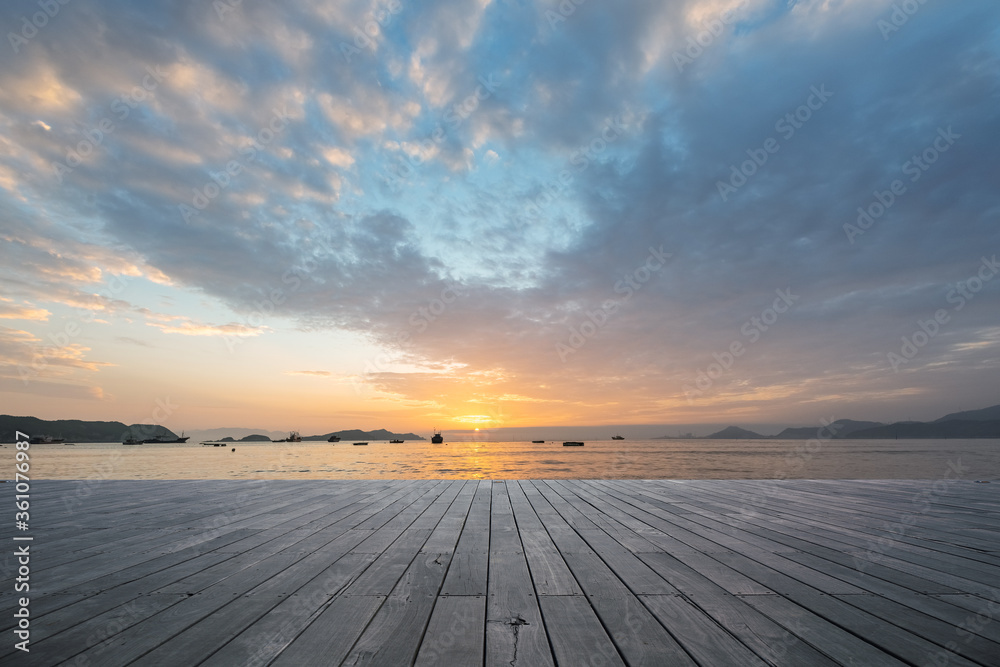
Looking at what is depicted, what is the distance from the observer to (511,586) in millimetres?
2354

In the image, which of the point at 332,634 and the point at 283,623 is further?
the point at 283,623

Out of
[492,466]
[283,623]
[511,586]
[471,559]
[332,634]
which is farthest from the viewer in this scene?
[492,466]

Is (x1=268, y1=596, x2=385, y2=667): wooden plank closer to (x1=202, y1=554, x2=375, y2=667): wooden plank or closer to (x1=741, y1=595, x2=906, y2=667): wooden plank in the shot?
(x1=202, y1=554, x2=375, y2=667): wooden plank

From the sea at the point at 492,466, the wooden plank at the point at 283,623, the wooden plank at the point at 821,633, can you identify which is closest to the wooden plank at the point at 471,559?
the wooden plank at the point at 283,623

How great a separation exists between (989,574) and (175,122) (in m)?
13.7

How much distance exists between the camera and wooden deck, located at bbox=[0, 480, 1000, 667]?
1605 millimetres

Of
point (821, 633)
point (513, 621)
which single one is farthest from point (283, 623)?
point (821, 633)

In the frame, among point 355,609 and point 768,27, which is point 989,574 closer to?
point 355,609

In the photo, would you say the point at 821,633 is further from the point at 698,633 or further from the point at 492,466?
the point at 492,466

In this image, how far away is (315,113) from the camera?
38.2 ft

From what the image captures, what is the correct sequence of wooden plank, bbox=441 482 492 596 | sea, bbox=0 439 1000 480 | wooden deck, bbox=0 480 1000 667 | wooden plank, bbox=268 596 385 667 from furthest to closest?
sea, bbox=0 439 1000 480 < wooden plank, bbox=441 482 492 596 < wooden deck, bbox=0 480 1000 667 < wooden plank, bbox=268 596 385 667

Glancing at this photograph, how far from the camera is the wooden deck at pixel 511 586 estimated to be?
5.27 ft

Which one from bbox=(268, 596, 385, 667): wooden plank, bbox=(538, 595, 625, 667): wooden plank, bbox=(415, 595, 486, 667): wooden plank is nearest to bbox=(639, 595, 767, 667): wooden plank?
bbox=(538, 595, 625, 667): wooden plank

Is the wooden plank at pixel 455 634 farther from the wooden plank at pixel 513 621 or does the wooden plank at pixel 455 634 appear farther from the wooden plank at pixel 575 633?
the wooden plank at pixel 575 633
